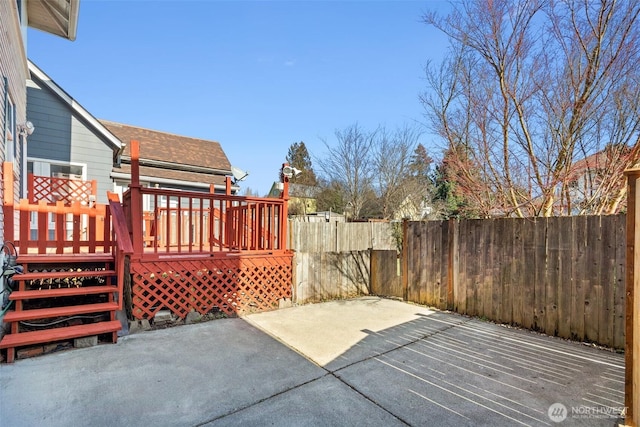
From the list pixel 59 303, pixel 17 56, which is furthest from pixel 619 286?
pixel 17 56

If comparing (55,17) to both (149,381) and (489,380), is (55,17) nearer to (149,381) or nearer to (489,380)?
(149,381)

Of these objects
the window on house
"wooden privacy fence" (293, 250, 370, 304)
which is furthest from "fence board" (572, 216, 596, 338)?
the window on house

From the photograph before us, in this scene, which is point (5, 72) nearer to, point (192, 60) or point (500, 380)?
point (192, 60)

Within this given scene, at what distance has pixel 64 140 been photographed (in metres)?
8.47

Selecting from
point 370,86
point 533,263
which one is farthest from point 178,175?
point 533,263

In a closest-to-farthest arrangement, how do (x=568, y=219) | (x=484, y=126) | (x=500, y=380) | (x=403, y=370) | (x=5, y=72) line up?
(x=500, y=380) < (x=403, y=370) < (x=568, y=219) < (x=5, y=72) < (x=484, y=126)

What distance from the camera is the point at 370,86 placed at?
1129cm

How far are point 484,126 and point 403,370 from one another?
3973mm

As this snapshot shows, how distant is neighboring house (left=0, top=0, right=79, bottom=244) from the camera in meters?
4.04

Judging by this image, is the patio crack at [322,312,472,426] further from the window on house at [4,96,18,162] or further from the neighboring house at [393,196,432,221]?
the neighboring house at [393,196,432,221]

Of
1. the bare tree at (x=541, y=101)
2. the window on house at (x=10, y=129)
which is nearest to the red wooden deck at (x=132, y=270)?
the window on house at (x=10, y=129)

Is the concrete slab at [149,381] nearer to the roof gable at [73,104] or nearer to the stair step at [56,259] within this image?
the stair step at [56,259]

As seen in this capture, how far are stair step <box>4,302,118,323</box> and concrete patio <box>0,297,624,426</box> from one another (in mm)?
445

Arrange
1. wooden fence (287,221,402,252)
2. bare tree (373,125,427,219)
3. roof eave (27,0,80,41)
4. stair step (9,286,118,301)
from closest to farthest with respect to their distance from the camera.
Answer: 1. stair step (9,286,118,301)
2. roof eave (27,0,80,41)
3. wooden fence (287,221,402,252)
4. bare tree (373,125,427,219)
